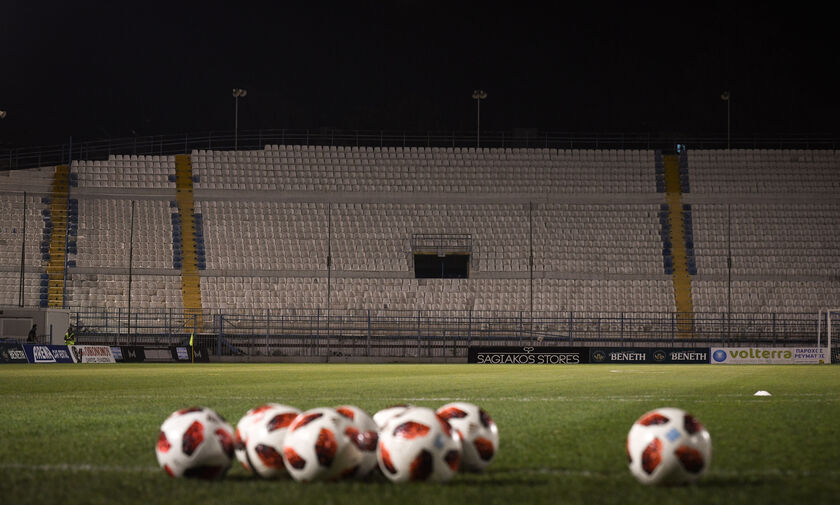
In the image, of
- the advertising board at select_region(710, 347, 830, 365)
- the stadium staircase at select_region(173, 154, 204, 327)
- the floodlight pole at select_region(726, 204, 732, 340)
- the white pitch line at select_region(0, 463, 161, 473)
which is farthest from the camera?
the stadium staircase at select_region(173, 154, 204, 327)

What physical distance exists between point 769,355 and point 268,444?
3184 cm

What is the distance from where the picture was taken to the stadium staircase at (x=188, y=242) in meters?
38.7

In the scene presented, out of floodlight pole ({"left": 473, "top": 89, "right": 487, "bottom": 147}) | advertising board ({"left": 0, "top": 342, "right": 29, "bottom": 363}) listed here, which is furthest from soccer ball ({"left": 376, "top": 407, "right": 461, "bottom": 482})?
floodlight pole ({"left": 473, "top": 89, "right": 487, "bottom": 147})

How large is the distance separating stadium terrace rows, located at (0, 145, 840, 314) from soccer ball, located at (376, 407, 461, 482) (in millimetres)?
33978

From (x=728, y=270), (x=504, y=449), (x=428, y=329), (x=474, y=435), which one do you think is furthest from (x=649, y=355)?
(x=474, y=435)

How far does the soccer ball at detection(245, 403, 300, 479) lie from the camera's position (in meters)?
4.83

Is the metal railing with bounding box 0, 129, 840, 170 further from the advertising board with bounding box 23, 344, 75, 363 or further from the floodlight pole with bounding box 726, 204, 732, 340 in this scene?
the advertising board with bounding box 23, 344, 75, 363

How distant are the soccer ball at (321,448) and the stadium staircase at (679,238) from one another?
113ft

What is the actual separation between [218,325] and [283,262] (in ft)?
14.8

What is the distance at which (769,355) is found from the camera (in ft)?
109

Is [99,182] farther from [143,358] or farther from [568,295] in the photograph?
[568,295]

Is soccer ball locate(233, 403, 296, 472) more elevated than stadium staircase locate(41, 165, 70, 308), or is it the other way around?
stadium staircase locate(41, 165, 70, 308)

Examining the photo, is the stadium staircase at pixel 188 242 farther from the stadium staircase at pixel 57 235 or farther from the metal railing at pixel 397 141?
the stadium staircase at pixel 57 235

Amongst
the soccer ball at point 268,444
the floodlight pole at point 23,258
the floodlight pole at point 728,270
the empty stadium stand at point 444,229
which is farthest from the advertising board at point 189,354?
the soccer ball at point 268,444
